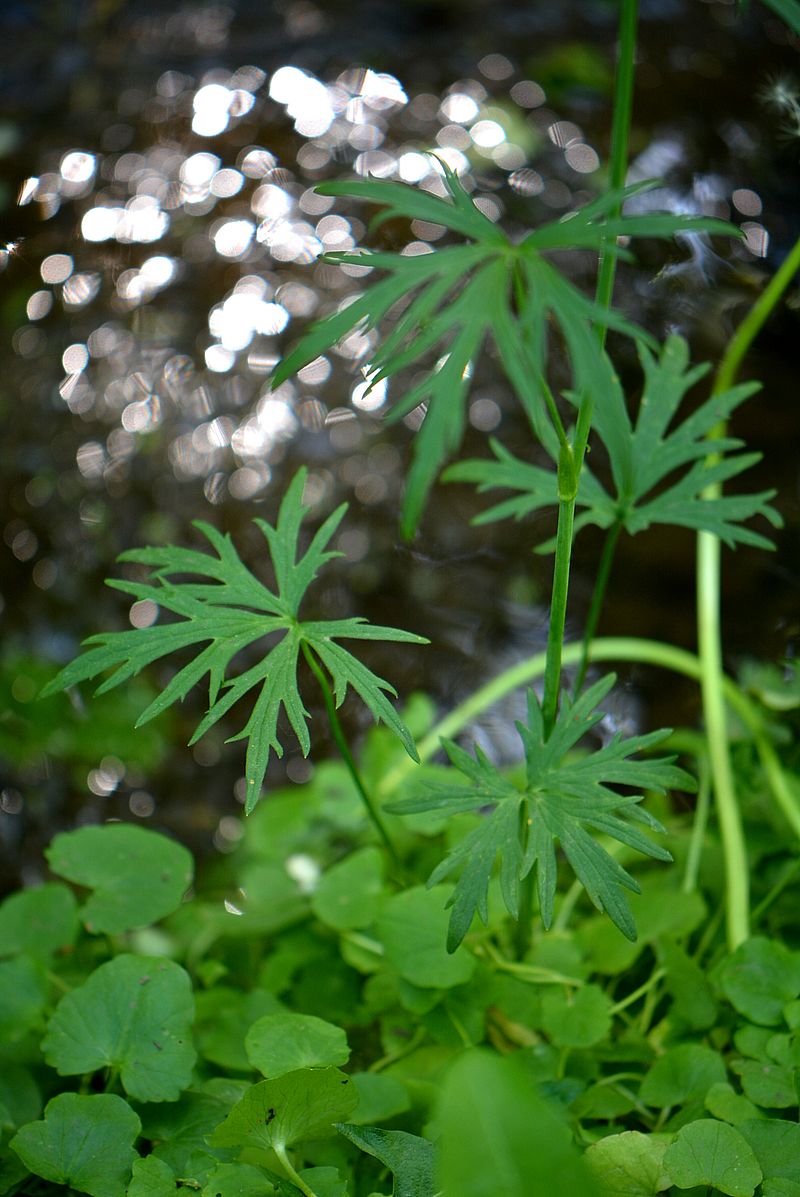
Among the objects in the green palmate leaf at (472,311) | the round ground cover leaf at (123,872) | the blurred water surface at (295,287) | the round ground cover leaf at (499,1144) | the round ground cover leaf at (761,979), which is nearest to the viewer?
the round ground cover leaf at (499,1144)

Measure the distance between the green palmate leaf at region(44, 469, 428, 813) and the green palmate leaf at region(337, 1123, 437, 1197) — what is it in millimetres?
313

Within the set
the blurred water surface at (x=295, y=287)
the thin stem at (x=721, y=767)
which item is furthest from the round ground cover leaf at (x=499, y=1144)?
the blurred water surface at (x=295, y=287)

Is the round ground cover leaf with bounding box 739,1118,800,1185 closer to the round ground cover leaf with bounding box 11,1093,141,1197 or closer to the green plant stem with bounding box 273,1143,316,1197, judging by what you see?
the green plant stem with bounding box 273,1143,316,1197

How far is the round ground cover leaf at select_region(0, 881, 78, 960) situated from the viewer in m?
1.25

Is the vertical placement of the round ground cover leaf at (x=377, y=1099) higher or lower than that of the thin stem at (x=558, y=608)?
lower

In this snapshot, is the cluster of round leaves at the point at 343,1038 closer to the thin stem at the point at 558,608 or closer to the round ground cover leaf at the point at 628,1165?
the round ground cover leaf at the point at 628,1165

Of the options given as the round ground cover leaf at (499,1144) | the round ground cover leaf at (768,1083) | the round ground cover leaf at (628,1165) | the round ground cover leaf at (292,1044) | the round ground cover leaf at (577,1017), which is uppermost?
the round ground cover leaf at (499,1144)

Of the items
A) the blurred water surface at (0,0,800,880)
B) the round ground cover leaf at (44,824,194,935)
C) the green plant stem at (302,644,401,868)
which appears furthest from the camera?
the blurred water surface at (0,0,800,880)

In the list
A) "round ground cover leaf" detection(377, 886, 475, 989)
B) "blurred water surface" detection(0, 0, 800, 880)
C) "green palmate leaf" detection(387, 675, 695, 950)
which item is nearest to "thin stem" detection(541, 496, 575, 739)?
"green palmate leaf" detection(387, 675, 695, 950)

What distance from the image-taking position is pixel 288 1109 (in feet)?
2.89

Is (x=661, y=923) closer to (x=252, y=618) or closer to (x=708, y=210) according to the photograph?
(x=252, y=618)

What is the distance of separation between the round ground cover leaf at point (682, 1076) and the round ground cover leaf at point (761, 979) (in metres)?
0.07

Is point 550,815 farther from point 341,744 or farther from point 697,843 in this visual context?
point 697,843

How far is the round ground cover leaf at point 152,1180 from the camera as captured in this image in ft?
2.90
